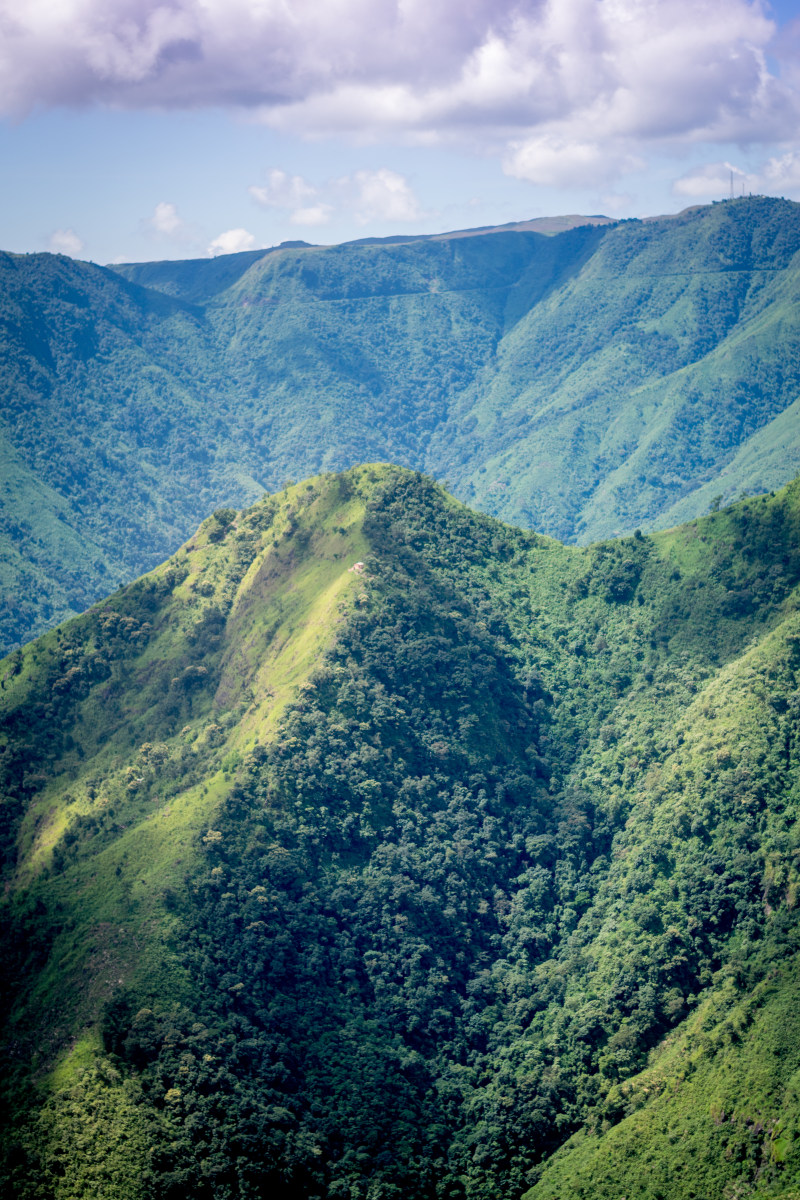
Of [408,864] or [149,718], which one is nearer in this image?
[408,864]

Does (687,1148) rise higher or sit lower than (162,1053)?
lower

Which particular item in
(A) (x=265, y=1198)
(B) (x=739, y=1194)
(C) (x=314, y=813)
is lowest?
(B) (x=739, y=1194)

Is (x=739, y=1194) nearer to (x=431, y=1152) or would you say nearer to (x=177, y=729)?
(x=431, y=1152)

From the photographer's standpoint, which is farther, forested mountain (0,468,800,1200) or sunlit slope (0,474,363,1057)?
sunlit slope (0,474,363,1057)

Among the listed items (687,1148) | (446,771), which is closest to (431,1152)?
(687,1148)

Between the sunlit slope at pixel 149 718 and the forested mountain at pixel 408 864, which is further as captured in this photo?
the sunlit slope at pixel 149 718

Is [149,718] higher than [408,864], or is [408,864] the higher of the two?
[149,718]

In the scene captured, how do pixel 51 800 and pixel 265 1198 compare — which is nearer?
pixel 265 1198

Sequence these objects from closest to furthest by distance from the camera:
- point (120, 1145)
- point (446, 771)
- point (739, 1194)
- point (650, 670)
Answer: point (739, 1194) < point (120, 1145) < point (446, 771) < point (650, 670)
